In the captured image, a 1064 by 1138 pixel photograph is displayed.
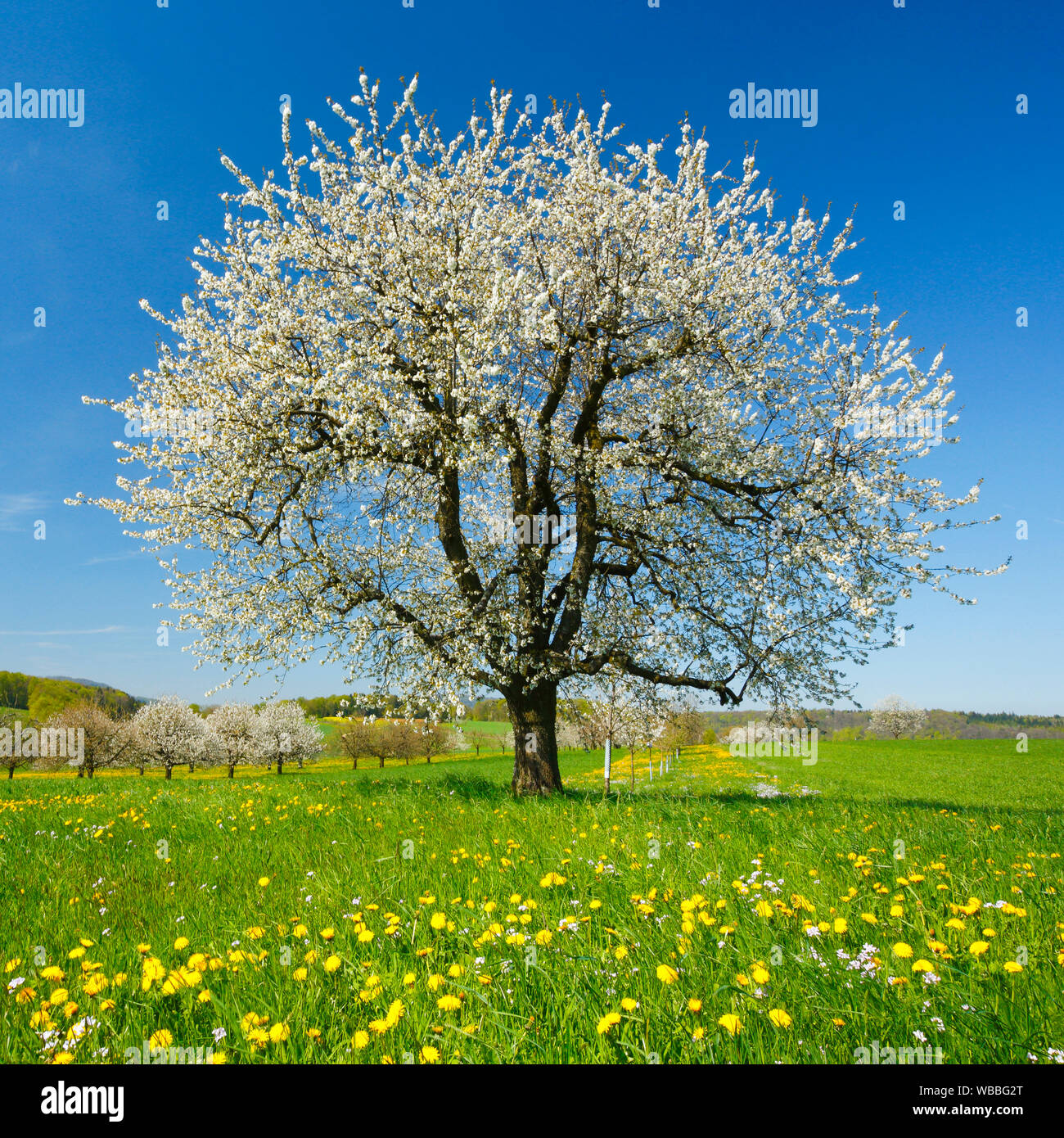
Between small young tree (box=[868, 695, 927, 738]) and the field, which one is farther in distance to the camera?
small young tree (box=[868, 695, 927, 738])

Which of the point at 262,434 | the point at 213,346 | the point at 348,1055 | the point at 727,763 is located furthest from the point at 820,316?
the point at 727,763

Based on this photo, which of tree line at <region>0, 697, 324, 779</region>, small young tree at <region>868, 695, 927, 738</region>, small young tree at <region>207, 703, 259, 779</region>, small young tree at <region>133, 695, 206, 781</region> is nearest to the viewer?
tree line at <region>0, 697, 324, 779</region>

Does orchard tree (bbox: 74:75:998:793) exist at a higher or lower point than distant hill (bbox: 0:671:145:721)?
higher

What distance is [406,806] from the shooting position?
1002 cm

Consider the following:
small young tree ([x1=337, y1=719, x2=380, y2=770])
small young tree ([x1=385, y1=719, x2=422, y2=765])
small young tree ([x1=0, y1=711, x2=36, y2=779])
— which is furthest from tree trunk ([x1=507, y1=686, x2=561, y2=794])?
small young tree ([x1=337, y1=719, x2=380, y2=770])

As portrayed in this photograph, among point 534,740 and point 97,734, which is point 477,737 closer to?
point 97,734

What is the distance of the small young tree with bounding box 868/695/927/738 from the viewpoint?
10288 cm

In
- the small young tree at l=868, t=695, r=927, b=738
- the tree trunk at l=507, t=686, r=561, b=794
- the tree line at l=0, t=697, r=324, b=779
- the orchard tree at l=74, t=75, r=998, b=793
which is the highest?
the orchard tree at l=74, t=75, r=998, b=793

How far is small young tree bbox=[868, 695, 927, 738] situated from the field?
109 metres

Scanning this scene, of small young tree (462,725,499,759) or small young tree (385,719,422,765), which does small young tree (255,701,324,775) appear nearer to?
small young tree (385,719,422,765)

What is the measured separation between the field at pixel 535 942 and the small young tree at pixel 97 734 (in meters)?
51.1

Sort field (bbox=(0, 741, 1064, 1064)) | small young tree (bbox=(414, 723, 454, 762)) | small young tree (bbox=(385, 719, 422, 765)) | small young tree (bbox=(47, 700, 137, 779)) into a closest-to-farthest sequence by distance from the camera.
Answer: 1. field (bbox=(0, 741, 1064, 1064))
2. small young tree (bbox=(47, 700, 137, 779))
3. small young tree (bbox=(385, 719, 422, 765))
4. small young tree (bbox=(414, 723, 454, 762))

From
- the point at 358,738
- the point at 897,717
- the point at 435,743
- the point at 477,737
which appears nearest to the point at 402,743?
the point at 435,743

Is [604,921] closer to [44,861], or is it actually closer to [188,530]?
[44,861]
